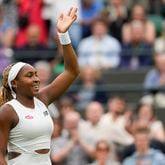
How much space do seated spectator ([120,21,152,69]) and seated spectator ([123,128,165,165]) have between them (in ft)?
12.0

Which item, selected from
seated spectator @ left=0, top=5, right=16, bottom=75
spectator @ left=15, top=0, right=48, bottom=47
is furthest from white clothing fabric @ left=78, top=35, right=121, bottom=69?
seated spectator @ left=0, top=5, right=16, bottom=75

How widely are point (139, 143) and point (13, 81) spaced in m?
4.21

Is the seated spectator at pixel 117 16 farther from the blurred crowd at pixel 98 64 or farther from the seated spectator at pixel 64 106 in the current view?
the seated spectator at pixel 64 106

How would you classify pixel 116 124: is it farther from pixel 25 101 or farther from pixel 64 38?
pixel 25 101

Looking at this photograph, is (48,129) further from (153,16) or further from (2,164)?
(153,16)

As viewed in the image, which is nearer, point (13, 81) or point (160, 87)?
point (13, 81)

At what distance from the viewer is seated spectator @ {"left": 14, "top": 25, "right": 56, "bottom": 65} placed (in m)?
15.9

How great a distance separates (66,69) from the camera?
8.89 meters

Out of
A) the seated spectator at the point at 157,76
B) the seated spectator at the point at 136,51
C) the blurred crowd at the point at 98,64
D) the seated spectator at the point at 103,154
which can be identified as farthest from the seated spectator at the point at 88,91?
the seated spectator at the point at 103,154

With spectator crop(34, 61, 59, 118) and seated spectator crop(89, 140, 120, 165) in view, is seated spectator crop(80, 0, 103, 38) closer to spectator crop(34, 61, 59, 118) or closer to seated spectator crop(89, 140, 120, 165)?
spectator crop(34, 61, 59, 118)

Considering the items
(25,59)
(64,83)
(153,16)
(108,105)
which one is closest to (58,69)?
(25,59)

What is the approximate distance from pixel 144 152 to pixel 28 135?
14.2 feet

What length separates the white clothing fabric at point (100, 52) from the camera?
16.0 m

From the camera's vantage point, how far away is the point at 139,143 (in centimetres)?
1234
